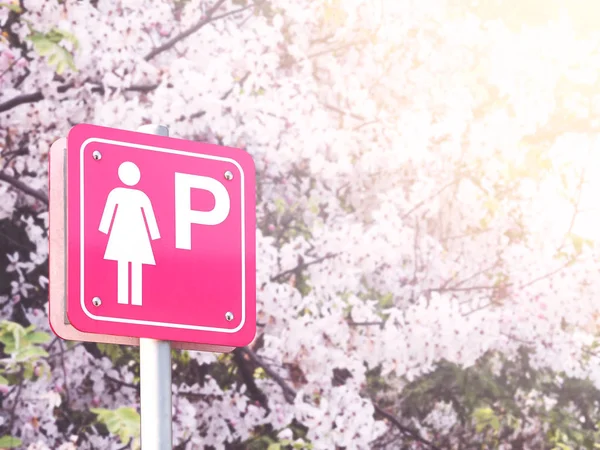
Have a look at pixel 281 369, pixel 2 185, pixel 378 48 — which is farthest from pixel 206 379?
pixel 378 48

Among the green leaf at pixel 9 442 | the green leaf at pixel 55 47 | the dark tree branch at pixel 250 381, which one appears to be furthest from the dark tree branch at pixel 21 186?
the dark tree branch at pixel 250 381

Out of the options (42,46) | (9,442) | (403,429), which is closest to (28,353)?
(9,442)

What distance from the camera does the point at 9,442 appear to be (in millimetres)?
3430

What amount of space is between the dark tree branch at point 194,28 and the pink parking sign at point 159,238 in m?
2.59

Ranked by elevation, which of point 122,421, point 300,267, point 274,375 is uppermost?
point 300,267

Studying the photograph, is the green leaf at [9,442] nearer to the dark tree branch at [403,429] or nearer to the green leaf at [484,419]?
the dark tree branch at [403,429]

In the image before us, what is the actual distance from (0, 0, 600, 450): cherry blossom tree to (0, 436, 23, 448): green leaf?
23 mm

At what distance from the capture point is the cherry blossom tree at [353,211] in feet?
12.0

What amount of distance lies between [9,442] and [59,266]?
7.47 ft

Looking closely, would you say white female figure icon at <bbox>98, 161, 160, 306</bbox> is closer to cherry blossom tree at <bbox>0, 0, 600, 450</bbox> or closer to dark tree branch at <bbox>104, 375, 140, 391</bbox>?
cherry blossom tree at <bbox>0, 0, 600, 450</bbox>

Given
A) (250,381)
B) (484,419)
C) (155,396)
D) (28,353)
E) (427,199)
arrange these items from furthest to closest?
(427,199)
(484,419)
(250,381)
(28,353)
(155,396)

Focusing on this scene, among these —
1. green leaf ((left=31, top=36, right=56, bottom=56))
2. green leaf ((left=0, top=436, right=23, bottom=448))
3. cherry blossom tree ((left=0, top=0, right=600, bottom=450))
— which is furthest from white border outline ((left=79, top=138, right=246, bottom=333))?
green leaf ((left=31, top=36, right=56, bottom=56))

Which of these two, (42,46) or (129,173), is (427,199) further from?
(129,173)

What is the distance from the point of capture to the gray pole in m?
1.25
